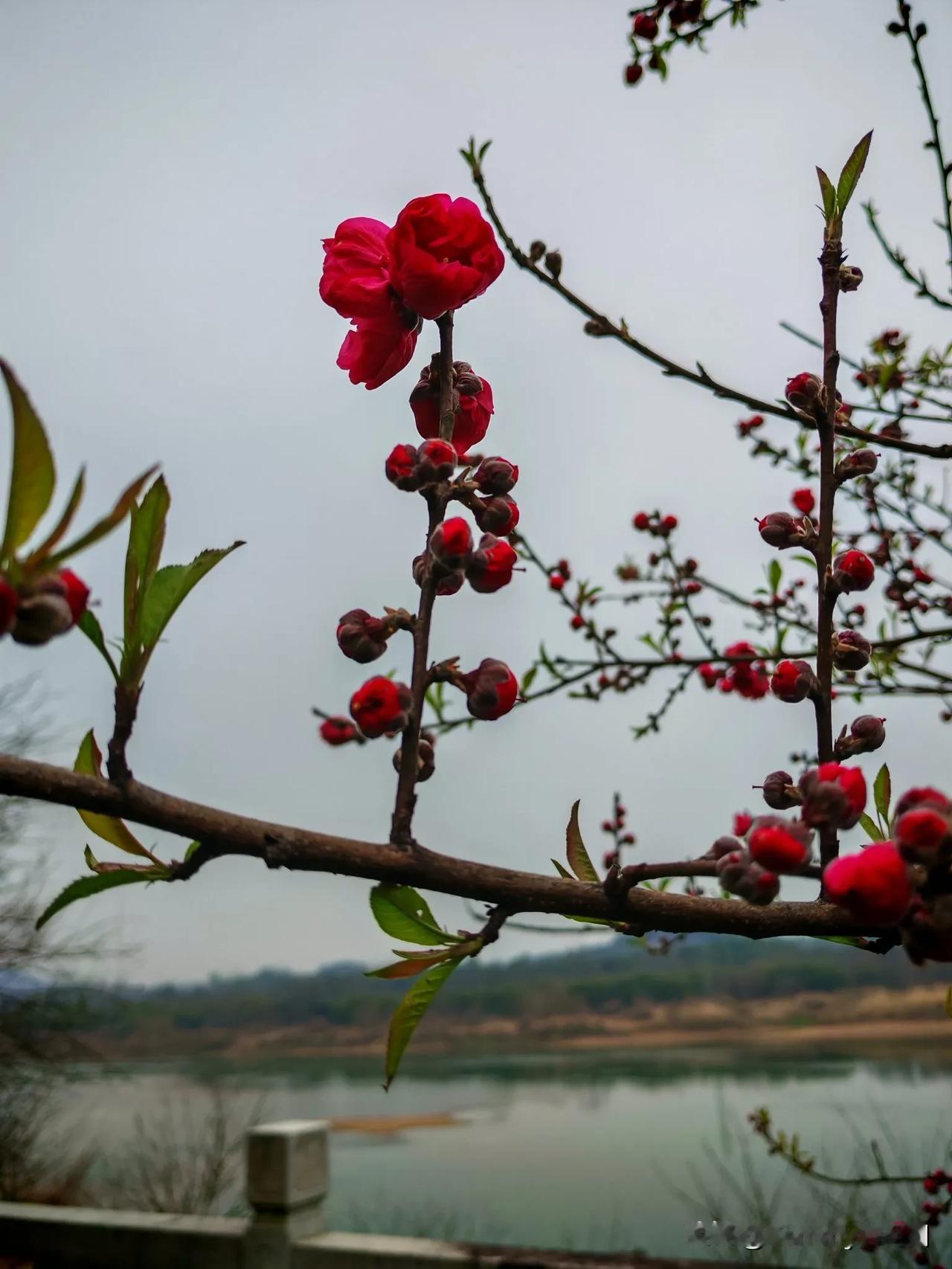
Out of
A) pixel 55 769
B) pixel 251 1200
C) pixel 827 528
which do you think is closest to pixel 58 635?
pixel 55 769

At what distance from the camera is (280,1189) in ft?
14.1

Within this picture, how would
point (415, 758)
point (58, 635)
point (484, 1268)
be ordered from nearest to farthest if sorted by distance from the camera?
point (58, 635)
point (415, 758)
point (484, 1268)

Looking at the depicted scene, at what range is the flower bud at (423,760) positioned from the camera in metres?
0.39

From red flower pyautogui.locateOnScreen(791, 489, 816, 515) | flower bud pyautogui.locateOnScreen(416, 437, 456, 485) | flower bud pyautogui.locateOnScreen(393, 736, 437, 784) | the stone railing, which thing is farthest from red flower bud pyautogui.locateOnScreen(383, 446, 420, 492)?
the stone railing

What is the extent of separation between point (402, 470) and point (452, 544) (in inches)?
1.8

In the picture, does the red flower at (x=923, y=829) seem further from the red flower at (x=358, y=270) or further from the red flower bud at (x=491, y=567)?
the red flower at (x=358, y=270)

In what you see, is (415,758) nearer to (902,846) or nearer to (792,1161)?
(902,846)

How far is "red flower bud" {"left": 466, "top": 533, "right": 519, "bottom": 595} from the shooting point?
42cm

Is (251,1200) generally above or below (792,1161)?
below

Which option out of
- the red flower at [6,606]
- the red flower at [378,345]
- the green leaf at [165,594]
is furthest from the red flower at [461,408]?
the red flower at [6,606]

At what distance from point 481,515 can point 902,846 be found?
218mm

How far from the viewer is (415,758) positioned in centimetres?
38

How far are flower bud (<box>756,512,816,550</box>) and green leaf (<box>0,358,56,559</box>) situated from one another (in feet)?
1.21

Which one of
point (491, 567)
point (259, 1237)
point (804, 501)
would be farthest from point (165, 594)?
point (259, 1237)
